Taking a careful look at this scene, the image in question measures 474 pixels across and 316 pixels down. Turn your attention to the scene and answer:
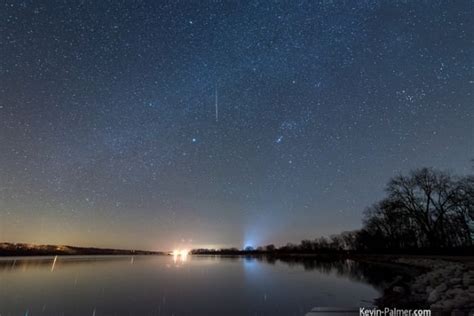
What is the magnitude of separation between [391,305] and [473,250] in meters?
30.3

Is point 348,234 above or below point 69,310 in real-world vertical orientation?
above

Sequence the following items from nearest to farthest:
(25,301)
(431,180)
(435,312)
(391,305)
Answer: (435,312) → (391,305) → (25,301) → (431,180)

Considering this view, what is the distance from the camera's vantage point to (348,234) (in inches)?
5719

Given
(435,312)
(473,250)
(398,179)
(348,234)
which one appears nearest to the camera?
(435,312)

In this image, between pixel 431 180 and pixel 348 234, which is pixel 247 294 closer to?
pixel 431 180

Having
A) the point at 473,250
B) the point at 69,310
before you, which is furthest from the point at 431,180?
the point at 69,310

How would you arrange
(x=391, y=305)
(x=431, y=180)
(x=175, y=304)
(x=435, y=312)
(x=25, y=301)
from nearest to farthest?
(x=435, y=312)
(x=391, y=305)
(x=175, y=304)
(x=25, y=301)
(x=431, y=180)

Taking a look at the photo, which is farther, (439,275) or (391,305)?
(439,275)

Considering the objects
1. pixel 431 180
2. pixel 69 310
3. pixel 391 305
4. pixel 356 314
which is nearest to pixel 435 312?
pixel 356 314

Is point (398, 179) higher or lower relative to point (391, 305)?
higher

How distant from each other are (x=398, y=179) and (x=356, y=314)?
49.4 meters

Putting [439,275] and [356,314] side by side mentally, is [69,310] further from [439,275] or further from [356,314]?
[439,275]

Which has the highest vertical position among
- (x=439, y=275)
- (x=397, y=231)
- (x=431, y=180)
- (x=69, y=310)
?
(x=431, y=180)

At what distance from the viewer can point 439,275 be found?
59.3 ft
